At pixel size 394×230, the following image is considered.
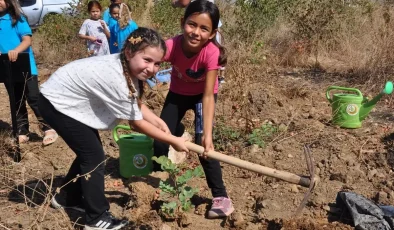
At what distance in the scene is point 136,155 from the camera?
3559 mm

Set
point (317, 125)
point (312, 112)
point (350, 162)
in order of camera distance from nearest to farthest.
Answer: point (350, 162) → point (317, 125) → point (312, 112)

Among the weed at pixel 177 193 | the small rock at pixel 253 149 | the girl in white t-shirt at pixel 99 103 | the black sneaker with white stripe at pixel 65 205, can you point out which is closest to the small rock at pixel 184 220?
the weed at pixel 177 193

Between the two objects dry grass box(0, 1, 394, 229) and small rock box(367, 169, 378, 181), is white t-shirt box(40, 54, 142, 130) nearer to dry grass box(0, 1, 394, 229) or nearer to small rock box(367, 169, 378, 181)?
dry grass box(0, 1, 394, 229)

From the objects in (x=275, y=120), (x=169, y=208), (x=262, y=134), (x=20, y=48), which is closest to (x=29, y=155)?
(x=20, y=48)

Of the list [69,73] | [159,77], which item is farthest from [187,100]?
[159,77]

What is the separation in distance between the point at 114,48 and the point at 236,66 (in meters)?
1.56

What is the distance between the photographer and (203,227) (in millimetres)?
3027

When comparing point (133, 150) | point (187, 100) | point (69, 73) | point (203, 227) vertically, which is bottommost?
point (203, 227)

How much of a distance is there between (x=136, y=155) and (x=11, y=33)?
155 centimetres

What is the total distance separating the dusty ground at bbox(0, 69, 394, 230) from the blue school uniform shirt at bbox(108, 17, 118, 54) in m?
1.37

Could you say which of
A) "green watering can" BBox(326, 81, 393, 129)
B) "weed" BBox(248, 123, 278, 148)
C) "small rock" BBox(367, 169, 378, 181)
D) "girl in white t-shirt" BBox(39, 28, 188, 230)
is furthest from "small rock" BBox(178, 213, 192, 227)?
"green watering can" BBox(326, 81, 393, 129)

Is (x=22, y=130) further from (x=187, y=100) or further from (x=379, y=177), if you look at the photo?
(x=379, y=177)

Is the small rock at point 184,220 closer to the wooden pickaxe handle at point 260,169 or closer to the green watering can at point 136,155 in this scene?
the wooden pickaxe handle at point 260,169

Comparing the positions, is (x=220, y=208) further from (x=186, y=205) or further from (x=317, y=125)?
(x=317, y=125)
